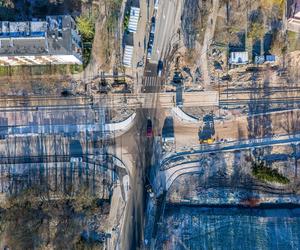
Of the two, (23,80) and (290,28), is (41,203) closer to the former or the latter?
(23,80)

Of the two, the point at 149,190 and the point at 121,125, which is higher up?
the point at 121,125

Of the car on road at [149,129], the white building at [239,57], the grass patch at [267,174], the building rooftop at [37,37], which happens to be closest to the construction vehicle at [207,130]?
the car on road at [149,129]

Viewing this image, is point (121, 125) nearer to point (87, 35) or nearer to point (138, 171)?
point (138, 171)

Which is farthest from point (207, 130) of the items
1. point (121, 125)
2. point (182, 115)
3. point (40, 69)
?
point (40, 69)

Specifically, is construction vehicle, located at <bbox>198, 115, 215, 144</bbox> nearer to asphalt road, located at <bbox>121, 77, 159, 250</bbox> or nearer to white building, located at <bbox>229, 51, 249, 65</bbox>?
asphalt road, located at <bbox>121, 77, 159, 250</bbox>

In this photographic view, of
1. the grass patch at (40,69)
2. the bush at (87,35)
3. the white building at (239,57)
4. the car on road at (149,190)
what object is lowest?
the car on road at (149,190)

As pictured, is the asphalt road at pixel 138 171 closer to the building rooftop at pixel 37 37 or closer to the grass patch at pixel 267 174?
the building rooftop at pixel 37 37

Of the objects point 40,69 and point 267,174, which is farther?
point 267,174

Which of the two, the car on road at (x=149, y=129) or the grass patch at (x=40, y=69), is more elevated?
the grass patch at (x=40, y=69)
